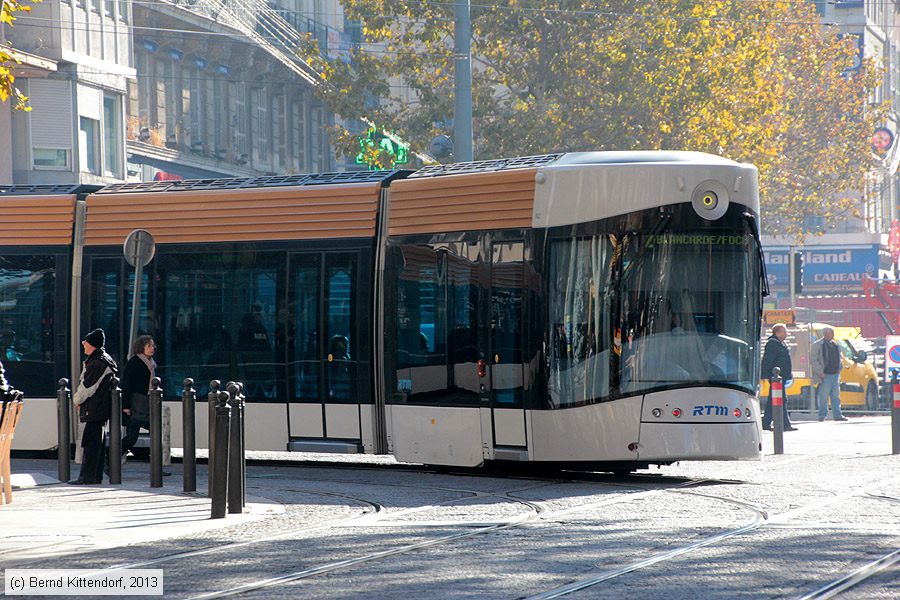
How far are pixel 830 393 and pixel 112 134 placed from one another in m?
17.7

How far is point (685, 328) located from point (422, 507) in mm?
3141

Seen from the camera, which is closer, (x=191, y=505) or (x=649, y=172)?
(x=191, y=505)

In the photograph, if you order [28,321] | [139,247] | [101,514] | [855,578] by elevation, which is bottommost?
[855,578]

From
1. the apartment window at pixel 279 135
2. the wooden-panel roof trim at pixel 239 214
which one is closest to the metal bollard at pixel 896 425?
the wooden-panel roof trim at pixel 239 214

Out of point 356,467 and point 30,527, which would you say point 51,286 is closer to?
point 356,467

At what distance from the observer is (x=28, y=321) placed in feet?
62.0

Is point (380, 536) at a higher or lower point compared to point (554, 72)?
lower

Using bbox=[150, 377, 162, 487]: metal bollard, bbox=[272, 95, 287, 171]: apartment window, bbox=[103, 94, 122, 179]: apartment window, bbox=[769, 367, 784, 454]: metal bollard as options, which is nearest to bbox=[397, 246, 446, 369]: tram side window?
bbox=[150, 377, 162, 487]: metal bollard

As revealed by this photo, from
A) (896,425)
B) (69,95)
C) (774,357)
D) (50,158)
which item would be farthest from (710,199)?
(69,95)

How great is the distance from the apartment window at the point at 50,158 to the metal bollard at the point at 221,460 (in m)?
24.8

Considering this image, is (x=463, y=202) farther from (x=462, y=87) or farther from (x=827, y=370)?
(x=827, y=370)

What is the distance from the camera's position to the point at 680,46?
40.0m

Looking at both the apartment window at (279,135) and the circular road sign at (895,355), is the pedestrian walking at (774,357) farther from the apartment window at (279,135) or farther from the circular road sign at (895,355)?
the apartment window at (279,135)

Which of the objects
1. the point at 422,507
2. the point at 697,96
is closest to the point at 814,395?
the point at 697,96
